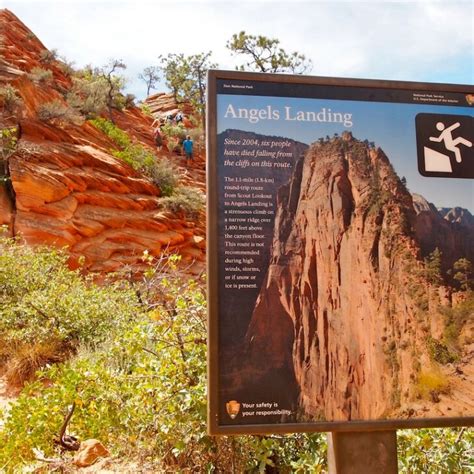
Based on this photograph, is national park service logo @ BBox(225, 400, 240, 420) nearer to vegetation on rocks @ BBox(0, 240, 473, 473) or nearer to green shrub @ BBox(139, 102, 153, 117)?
vegetation on rocks @ BBox(0, 240, 473, 473)

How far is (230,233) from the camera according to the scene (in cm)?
205

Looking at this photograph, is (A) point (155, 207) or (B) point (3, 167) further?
(A) point (155, 207)

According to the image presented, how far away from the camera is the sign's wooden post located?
81.8 inches

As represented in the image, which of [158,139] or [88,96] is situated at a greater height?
[88,96]

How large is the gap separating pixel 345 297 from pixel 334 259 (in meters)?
0.17

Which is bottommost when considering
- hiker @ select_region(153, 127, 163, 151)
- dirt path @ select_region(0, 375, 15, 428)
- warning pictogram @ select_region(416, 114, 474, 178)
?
dirt path @ select_region(0, 375, 15, 428)

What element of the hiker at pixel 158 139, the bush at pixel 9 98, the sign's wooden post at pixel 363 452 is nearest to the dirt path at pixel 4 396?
the sign's wooden post at pixel 363 452

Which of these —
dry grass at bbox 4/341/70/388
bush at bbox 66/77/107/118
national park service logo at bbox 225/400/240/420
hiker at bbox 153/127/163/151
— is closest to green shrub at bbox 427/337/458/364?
A: national park service logo at bbox 225/400/240/420

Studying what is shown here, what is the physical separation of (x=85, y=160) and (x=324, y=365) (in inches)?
598

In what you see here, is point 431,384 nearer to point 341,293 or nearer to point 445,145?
point 341,293

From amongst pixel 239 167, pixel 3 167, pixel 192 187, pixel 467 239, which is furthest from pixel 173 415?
pixel 192 187

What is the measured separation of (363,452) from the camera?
208cm

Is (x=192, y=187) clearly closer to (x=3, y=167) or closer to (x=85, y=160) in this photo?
(x=85, y=160)

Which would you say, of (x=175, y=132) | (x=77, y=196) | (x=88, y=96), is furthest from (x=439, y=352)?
(x=175, y=132)
